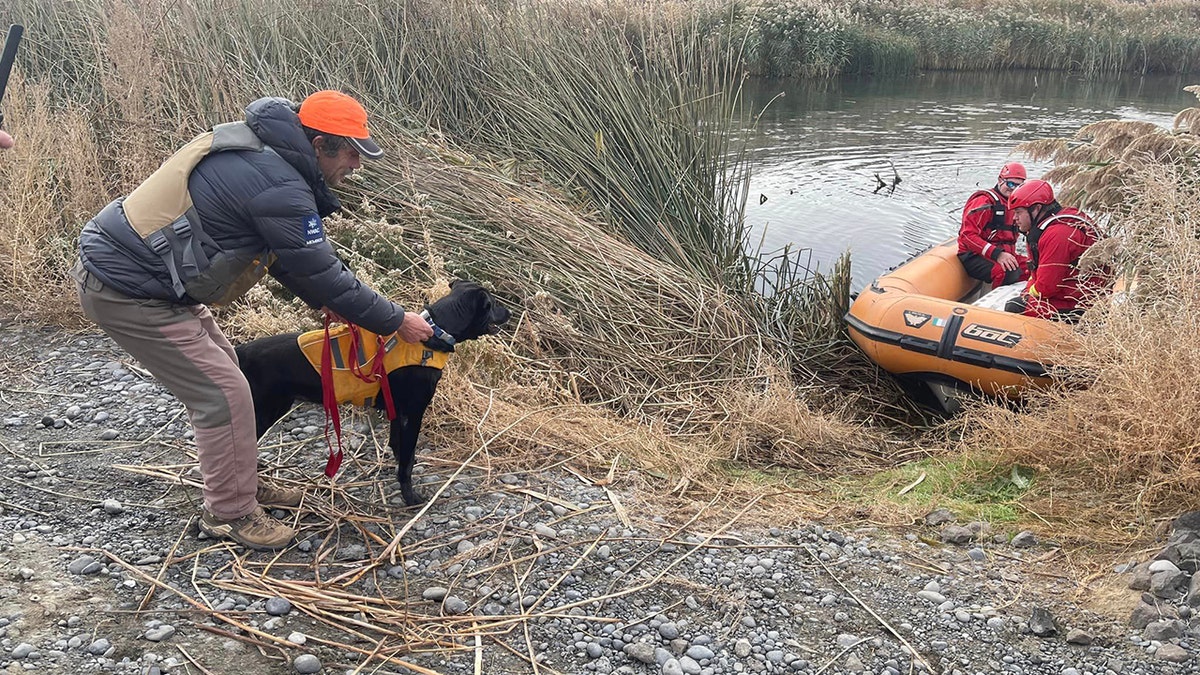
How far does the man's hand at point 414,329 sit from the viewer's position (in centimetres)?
319

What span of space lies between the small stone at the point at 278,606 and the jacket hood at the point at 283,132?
4.46 feet

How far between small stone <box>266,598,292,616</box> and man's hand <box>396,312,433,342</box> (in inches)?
36.7

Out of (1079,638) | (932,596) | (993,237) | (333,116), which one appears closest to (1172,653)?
(1079,638)

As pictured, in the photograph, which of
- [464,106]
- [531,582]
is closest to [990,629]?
[531,582]

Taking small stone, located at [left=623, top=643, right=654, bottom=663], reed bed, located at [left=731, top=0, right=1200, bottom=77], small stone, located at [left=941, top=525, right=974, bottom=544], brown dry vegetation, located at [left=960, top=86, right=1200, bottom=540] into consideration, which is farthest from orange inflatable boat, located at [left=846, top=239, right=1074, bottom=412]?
reed bed, located at [left=731, top=0, right=1200, bottom=77]

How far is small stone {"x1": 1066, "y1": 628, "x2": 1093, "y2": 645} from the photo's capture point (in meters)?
3.05

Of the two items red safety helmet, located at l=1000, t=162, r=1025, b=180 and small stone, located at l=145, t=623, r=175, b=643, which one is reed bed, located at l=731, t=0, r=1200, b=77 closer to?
red safety helmet, located at l=1000, t=162, r=1025, b=180

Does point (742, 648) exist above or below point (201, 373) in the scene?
below

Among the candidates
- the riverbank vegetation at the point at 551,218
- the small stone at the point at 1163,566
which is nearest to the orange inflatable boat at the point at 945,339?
the riverbank vegetation at the point at 551,218

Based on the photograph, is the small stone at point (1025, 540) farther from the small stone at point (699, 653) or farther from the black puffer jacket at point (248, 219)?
the black puffer jacket at point (248, 219)

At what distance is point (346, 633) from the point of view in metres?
2.99

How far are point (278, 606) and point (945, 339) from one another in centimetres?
440

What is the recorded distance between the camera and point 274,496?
3.65 m

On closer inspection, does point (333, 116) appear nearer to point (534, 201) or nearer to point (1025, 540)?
point (1025, 540)
